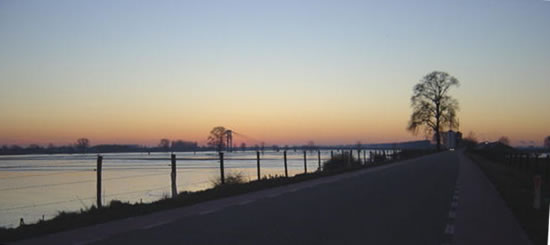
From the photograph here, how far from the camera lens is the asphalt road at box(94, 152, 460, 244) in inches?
337

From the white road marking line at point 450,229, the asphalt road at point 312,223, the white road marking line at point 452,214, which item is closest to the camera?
the asphalt road at point 312,223

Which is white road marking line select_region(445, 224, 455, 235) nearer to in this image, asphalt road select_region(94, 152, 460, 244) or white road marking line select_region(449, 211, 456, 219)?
asphalt road select_region(94, 152, 460, 244)

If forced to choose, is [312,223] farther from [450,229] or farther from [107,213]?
[107,213]

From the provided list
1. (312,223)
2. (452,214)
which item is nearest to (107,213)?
(312,223)

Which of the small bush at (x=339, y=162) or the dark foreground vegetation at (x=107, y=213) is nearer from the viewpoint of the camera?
the dark foreground vegetation at (x=107, y=213)

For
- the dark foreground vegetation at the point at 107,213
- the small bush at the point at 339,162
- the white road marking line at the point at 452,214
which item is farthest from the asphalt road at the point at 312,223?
the small bush at the point at 339,162

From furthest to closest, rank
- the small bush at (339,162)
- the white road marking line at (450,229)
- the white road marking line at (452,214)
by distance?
the small bush at (339,162) → the white road marking line at (452,214) → the white road marking line at (450,229)

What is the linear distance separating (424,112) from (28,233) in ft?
256

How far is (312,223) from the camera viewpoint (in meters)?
A: 10.2

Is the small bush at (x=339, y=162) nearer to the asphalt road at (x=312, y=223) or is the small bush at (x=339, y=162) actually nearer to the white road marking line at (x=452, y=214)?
the asphalt road at (x=312, y=223)

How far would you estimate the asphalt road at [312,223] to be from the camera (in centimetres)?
856

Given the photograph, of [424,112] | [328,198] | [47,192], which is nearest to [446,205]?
[328,198]

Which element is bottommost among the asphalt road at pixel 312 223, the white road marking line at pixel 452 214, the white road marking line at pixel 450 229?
the white road marking line at pixel 452 214

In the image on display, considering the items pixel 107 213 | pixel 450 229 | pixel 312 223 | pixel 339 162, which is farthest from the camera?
pixel 339 162
